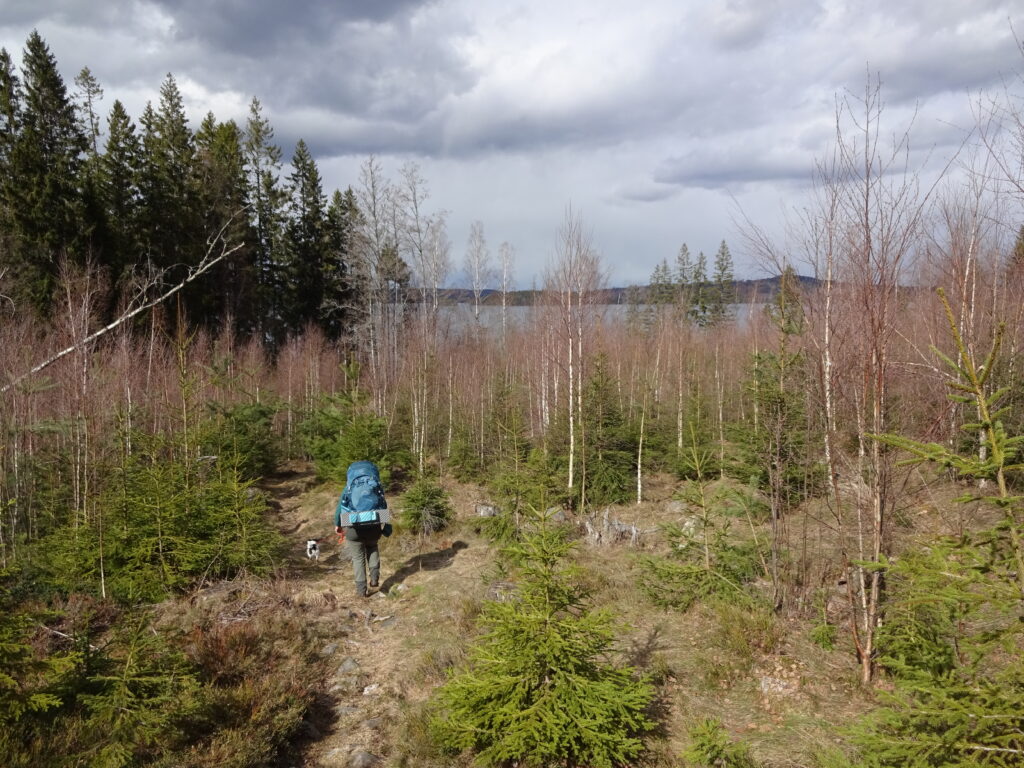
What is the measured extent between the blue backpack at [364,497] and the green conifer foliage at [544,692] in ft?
13.1

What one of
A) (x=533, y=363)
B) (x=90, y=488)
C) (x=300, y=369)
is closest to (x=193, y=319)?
(x=300, y=369)

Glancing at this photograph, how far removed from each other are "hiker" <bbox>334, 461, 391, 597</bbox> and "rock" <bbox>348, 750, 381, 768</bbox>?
348cm

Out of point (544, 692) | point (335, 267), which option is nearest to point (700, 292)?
point (335, 267)

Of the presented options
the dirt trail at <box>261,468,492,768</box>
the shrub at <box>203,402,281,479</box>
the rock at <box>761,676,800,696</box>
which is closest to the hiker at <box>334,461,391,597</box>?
the dirt trail at <box>261,468,492,768</box>

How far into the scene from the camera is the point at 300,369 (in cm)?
2262

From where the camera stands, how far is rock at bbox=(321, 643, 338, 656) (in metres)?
6.66

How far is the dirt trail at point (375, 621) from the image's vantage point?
5.14 metres

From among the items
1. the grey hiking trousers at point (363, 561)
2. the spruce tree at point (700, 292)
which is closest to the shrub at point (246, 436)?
the grey hiking trousers at point (363, 561)

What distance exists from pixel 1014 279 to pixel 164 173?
3341cm

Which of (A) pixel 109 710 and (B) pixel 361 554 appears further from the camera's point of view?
(B) pixel 361 554

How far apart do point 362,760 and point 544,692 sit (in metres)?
1.88

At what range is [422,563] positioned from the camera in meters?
9.55

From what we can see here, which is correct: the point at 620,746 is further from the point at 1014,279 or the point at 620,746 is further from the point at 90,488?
the point at 1014,279

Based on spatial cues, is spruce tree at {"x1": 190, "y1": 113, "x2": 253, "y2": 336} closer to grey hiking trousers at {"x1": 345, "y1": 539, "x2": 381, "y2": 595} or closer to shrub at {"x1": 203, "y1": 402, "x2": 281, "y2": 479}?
shrub at {"x1": 203, "y1": 402, "x2": 281, "y2": 479}
